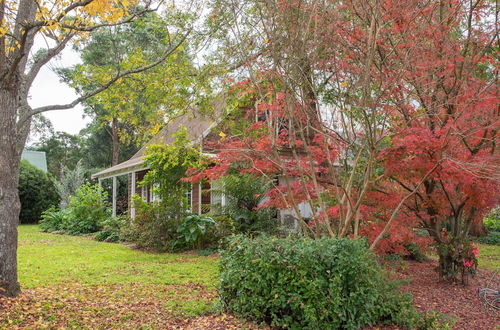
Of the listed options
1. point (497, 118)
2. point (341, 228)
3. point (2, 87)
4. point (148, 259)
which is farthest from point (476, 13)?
point (148, 259)

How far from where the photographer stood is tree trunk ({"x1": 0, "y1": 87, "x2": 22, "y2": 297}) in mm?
4719

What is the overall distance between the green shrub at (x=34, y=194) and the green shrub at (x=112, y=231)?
915 cm

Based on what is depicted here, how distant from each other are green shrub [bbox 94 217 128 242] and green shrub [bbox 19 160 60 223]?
9.15m

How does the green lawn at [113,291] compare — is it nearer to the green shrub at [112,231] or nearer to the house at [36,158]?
the green shrub at [112,231]

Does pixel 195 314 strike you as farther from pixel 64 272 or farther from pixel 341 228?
pixel 64 272

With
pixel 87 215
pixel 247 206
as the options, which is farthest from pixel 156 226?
pixel 87 215

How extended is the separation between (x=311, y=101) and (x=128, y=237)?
24.1 feet

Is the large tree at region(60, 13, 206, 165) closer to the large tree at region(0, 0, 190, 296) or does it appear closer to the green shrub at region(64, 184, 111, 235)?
the large tree at region(0, 0, 190, 296)

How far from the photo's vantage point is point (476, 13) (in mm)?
6812

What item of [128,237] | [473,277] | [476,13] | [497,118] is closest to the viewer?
[497,118]

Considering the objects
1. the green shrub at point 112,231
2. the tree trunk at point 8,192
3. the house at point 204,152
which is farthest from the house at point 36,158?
the tree trunk at point 8,192

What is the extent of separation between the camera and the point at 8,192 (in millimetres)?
4758

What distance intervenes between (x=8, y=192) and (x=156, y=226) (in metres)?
5.71

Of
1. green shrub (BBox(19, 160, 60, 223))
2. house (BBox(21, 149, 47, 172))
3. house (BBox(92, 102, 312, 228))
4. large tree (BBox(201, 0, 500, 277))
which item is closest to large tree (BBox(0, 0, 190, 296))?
large tree (BBox(201, 0, 500, 277))
